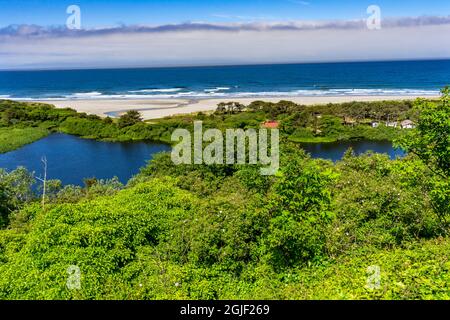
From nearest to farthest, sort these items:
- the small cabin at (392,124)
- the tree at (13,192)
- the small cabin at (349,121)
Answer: the tree at (13,192), the small cabin at (392,124), the small cabin at (349,121)

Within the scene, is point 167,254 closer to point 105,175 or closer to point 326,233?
point 326,233

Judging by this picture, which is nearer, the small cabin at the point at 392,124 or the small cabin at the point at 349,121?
the small cabin at the point at 392,124

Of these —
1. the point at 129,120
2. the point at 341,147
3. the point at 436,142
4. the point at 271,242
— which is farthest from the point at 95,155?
the point at 436,142

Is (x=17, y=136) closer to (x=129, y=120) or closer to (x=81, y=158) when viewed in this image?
(x=81, y=158)

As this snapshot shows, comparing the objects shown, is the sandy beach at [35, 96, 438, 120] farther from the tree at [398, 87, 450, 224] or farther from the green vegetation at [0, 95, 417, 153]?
the tree at [398, 87, 450, 224]

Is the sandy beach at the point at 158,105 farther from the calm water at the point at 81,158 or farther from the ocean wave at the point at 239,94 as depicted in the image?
the calm water at the point at 81,158

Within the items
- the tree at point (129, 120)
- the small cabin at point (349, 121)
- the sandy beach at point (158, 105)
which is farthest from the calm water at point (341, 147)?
the sandy beach at point (158, 105)
